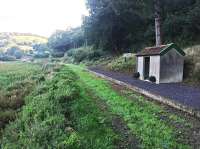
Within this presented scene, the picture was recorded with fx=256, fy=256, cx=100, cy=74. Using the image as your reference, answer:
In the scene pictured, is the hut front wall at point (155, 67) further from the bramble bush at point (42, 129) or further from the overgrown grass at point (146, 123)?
the bramble bush at point (42, 129)

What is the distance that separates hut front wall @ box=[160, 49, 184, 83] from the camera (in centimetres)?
1541

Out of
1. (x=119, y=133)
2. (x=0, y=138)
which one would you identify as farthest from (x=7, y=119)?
(x=119, y=133)

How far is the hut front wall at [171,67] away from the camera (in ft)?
50.5

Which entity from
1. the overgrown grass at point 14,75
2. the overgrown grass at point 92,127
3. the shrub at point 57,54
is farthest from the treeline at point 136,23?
the shrub at point 57,54

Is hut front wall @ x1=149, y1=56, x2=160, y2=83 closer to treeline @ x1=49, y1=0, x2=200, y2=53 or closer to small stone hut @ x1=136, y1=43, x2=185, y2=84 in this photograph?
small stone hut @ x1=136, y1=43, x2=185, y2=84

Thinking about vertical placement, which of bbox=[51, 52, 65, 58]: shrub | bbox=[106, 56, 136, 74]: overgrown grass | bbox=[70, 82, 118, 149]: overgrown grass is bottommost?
bbox=[70, 82, 118, 149]: overgrown grass

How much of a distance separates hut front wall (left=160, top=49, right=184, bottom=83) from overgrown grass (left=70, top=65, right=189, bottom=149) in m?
5.10

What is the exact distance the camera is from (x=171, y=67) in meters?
15.6

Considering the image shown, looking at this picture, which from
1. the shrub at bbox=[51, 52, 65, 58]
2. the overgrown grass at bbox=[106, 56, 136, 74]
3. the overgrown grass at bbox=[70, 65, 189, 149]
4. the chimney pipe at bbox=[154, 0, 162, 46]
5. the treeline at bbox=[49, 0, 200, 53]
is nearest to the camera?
the overgrown grass at bbox=[70, 65, 189, 149]

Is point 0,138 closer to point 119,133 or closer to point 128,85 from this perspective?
point 119,133

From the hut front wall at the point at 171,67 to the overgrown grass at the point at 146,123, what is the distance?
5103 millimetres

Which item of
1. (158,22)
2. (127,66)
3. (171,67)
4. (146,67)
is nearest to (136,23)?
(127,66)

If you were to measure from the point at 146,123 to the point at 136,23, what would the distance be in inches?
1284

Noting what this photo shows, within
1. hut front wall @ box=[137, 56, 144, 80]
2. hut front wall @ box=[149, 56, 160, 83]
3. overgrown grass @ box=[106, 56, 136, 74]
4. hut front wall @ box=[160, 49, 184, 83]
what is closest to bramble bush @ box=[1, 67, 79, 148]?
hut front wall @ box=[149, 56, 160, 83]
